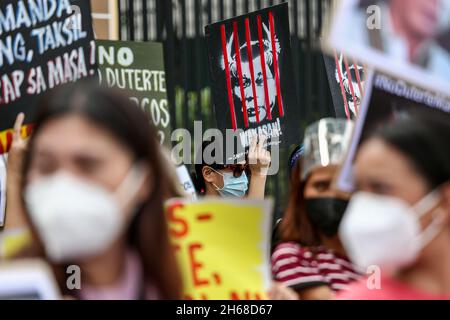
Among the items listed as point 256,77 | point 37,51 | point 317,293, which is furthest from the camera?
point 256,77

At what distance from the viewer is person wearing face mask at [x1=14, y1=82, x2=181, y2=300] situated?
7.02 feet

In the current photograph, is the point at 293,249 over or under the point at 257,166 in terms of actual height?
over

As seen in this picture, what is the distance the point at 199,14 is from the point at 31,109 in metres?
3.61

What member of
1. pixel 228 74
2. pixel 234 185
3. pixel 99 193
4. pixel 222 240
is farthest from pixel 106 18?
pixel 99 193

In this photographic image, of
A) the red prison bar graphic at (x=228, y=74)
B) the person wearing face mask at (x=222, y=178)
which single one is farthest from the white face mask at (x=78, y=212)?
the red prison bar graphic at (x=228, y=74)

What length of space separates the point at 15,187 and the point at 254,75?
5.46 ft

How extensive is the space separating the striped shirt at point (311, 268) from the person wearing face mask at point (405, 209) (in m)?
0.27

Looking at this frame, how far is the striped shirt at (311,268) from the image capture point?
2.57 m

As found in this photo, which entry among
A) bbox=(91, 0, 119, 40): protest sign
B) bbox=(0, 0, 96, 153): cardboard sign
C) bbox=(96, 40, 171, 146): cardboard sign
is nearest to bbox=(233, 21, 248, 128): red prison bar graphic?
bbox=(96, 40, 171, 146): cardboard sign

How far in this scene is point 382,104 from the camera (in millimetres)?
2342

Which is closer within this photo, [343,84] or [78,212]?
[78,212]

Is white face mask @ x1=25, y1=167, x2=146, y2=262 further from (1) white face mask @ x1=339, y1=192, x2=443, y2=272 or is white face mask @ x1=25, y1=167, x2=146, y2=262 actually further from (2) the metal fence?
(2) the metal fence

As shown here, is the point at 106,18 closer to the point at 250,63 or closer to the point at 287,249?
the point at 250,63

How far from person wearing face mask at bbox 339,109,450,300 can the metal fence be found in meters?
3.42
